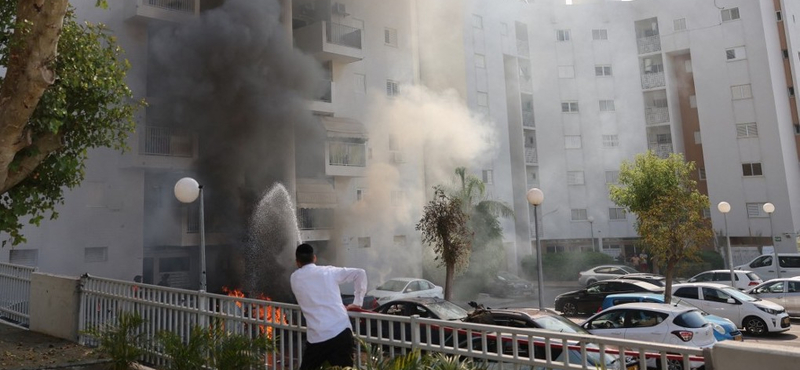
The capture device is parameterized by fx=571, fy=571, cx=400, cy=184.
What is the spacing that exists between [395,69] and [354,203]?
271 inches

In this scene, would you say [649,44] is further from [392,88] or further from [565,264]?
[392,88]

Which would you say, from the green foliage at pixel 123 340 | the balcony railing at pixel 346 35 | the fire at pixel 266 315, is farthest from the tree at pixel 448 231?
the fire at pixel 266 315

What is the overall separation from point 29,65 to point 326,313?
13.4ft

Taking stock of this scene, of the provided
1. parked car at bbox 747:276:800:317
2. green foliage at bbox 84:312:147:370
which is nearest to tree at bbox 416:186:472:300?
parked car at bbox 747:276:800:317

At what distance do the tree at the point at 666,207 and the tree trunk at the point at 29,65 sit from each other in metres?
13.7

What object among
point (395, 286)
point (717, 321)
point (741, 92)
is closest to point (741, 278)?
point (717, 321)

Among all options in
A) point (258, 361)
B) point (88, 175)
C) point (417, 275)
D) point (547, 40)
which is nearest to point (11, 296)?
point (258, 361)

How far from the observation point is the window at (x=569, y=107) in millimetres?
35562

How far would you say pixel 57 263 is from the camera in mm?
16641

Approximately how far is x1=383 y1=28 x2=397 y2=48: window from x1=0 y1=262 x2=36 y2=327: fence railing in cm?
1945

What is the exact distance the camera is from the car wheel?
1315 centimetres

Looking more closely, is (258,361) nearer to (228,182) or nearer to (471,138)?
(228,182)

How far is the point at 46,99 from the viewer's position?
23.3 ft

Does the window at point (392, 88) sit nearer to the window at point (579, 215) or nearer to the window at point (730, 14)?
the window at point (579, 215)
